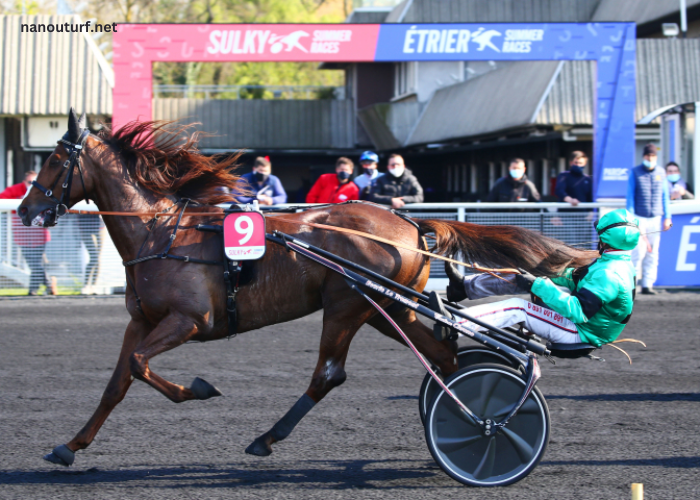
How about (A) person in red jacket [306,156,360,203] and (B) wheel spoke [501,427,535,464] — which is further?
(A) person in red jacket [306,156,360,203]

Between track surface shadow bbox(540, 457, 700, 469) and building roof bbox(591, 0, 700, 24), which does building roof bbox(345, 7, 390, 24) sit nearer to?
building roof bbox(591, 0, 700, 24)

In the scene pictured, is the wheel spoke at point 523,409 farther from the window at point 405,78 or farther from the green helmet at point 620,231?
the window at point 405,78

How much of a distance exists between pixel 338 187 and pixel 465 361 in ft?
16.2

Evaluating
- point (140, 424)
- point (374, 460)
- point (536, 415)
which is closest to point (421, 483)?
point (374, 460)

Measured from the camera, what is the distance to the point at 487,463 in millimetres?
3646

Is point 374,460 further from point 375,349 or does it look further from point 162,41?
point 162,41

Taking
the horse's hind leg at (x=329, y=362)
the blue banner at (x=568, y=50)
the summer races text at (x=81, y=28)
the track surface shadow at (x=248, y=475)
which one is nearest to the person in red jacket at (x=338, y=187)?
the blue banner at (x=568, y=50)

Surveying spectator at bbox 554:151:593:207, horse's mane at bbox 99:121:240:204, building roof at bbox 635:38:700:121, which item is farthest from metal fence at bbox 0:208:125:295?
building roof at bbox 635:38:700:121

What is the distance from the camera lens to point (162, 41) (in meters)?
10.1

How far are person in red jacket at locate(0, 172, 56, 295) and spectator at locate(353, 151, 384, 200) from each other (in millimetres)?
3813

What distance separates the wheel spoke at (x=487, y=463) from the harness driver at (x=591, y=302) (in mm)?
590

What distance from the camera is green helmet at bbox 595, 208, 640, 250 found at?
3715 mm

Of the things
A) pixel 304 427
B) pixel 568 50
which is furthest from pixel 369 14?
pixel 304 427

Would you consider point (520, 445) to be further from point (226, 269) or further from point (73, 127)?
point (73, 127)
